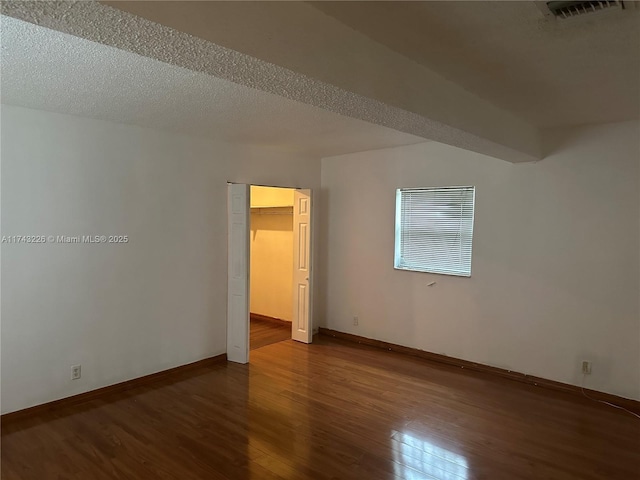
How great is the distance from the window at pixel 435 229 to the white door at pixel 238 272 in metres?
1.89

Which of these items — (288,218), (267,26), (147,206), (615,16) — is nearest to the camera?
(267,26)

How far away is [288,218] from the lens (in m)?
6.42

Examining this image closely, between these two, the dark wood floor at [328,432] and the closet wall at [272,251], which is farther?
the closet wall at [272,251]

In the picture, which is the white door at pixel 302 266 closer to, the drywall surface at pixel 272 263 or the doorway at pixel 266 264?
the doorway at pixel 266 264

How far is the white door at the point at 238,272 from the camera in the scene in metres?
4.62

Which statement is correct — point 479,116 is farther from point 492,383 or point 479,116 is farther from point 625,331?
point 492,383

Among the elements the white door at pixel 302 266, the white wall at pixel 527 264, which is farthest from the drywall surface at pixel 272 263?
the white wall at pixel 527 264

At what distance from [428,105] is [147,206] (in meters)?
2.92

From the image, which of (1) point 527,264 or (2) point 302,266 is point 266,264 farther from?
(1) point 527,264

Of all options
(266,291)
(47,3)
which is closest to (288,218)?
(266,291)

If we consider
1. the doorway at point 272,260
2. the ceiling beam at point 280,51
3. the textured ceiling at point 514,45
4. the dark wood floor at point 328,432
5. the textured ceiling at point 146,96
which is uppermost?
the textured ceiling at point 514,45

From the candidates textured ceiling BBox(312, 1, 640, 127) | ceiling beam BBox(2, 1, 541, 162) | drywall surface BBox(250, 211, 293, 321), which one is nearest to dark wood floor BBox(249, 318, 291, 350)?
drywall surface BBox(250, 211, 293, 321)

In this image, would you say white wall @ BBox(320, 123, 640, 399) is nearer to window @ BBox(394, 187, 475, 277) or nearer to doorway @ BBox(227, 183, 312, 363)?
window @ BBox(394, 187, 475, 277)

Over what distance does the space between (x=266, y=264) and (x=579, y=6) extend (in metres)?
5.56
